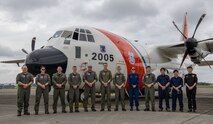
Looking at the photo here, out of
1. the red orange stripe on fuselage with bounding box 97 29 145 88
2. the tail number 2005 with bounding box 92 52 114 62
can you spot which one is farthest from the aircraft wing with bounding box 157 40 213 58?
the tail number 2005 with bounding box 92 52 114 62

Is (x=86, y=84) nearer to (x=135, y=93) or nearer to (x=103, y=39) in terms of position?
(x=135, y=93)

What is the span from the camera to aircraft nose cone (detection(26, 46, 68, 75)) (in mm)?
11648

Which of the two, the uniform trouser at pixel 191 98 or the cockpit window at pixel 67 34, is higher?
the cockpit window at pixel 67 34

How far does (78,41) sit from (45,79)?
3961 mm

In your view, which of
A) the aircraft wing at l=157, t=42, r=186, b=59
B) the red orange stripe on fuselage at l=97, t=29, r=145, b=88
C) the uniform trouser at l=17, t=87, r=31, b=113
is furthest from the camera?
the aircraft wing at l=157, t=42, r=186, b=59

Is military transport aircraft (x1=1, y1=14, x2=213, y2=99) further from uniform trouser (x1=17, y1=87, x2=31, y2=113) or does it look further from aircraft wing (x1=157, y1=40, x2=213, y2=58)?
uniform trouser (x1=17, y1=87, x2=31, y2=113)

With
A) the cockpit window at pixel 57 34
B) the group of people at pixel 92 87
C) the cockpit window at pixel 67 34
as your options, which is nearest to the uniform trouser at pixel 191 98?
the group of people at pixel 92 87

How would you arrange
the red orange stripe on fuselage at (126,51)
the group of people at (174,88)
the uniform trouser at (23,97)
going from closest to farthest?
1. the uniform trouser at (23,97)
2. the group of people at (174,88)
3. the red orange stripe on fuselage at (126,51)

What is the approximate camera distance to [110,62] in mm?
14664

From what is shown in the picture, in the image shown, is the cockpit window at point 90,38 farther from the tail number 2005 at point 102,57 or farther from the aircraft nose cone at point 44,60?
the aircraft nose cone at point 44,60

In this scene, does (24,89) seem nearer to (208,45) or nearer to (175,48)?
(175,48)

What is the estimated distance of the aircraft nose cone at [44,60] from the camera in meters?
11.6

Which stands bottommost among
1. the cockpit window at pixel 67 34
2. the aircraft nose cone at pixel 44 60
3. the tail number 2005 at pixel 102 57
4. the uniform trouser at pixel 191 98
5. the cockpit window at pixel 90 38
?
the uniform trouser at pixel 191 98

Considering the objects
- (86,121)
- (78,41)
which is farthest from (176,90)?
(78,41)
